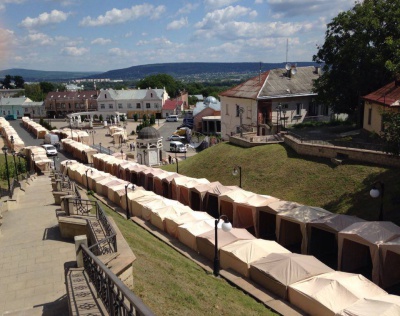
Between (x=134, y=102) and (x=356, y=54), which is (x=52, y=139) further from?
(x=356, y=54)

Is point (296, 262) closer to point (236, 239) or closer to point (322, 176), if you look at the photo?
point (236, 239)

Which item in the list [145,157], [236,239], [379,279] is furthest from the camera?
[145,157]

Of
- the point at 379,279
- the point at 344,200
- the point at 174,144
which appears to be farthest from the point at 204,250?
the point at 174,144

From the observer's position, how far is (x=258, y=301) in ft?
43.1

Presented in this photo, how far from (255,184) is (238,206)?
651 centimetres

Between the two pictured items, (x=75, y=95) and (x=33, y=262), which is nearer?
(x=33, y=262)

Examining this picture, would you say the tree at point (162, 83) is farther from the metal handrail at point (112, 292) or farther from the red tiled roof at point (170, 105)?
the metal handrail at point (112, 292)

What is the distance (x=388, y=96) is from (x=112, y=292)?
25617 mm

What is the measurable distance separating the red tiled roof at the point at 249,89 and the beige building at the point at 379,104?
13.6 m

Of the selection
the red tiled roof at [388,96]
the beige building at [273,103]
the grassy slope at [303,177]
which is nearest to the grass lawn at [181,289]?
the grassy slope at [303,177]

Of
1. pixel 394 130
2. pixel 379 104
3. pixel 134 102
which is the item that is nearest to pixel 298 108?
pixel 379 104

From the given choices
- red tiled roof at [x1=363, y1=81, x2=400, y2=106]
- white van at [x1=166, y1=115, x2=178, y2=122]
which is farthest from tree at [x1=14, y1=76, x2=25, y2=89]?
red tiled roof at [x1=363, y1=81, x2=400, y2=106]

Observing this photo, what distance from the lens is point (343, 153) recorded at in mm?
25062

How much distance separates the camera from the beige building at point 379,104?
24859 mm
